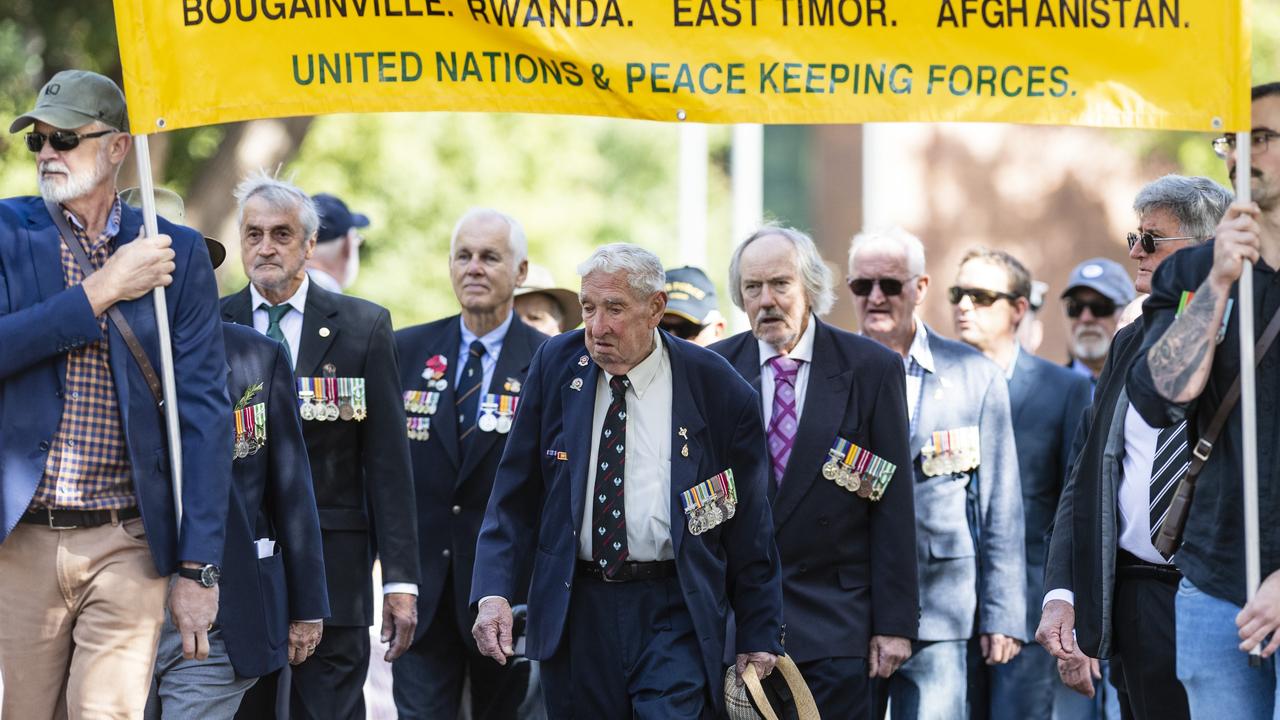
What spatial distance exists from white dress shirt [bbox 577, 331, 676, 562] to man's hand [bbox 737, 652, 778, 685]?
52 cm

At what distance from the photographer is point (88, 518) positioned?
19.7 feet

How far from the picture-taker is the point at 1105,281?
431 inches

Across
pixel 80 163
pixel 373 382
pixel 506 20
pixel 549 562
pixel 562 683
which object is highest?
pixel 506 20

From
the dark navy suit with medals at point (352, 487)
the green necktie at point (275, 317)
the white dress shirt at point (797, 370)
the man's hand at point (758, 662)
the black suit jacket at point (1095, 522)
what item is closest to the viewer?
the black suit jacket at point (1095, 522)

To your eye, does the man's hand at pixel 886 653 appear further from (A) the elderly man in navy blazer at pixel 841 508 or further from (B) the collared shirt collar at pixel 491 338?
(B) the collared shirt collar at pixel 491 338

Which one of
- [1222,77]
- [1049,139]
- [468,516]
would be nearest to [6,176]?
[1049,139]

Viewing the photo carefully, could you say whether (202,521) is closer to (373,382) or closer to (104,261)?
(104,261)

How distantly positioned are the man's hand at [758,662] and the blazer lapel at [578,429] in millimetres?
826

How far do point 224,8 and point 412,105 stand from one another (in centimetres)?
73

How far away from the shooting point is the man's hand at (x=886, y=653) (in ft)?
25.7

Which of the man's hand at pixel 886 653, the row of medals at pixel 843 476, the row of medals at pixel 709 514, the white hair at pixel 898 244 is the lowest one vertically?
the man's hand at pixel 886 653

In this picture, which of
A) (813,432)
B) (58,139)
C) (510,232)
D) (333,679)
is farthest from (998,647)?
(58,139)

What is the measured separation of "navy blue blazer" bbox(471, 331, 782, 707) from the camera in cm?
684

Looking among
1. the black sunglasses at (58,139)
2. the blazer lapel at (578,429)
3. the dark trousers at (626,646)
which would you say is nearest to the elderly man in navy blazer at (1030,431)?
the dark trousers at (626,646)
